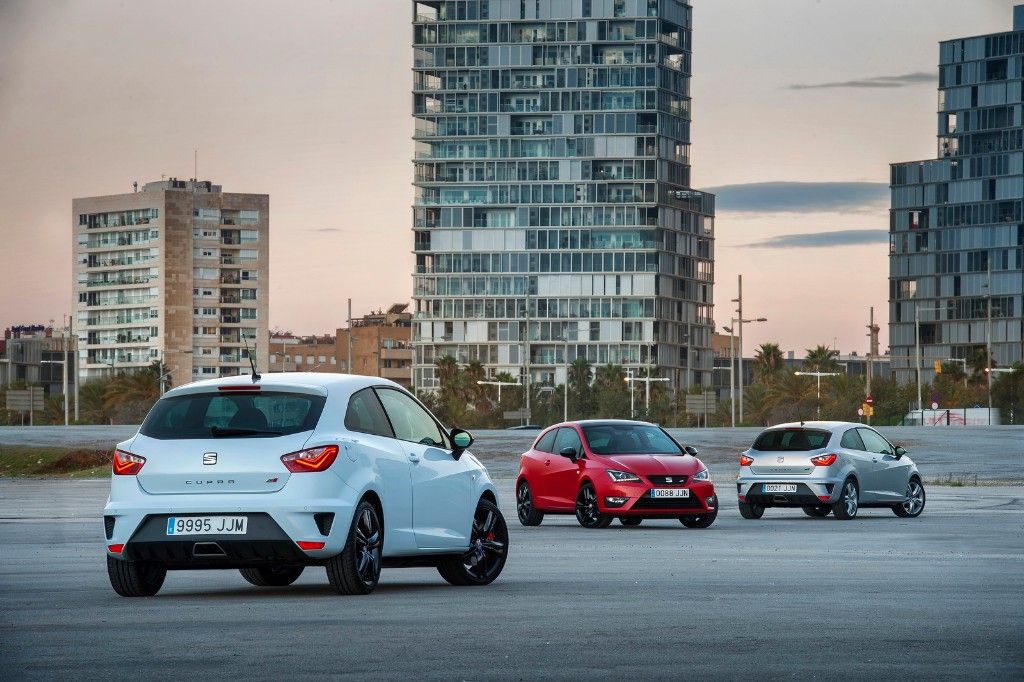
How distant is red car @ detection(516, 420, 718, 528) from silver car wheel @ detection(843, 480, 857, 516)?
11.6ft

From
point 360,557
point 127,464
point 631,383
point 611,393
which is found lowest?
point 611,393

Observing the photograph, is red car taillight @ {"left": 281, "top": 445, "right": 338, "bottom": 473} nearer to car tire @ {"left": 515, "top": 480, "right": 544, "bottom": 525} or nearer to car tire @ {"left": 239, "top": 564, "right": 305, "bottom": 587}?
car tire @ {"left": 239, "top": 564, "right": 305, "bottom": 587}

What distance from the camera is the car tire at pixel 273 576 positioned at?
48.9 feet

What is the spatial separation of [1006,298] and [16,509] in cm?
16497

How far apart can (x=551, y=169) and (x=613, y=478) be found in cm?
16877

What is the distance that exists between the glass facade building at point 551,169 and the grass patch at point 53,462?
5224 inches

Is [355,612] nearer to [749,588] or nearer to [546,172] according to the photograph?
[749,588]

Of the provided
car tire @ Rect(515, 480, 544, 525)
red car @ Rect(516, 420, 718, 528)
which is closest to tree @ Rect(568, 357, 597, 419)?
car tire @ Rect(515, 480, 544, 525)

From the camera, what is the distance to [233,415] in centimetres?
1336

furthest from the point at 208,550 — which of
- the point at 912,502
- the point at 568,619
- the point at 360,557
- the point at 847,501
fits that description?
the point at 912,502

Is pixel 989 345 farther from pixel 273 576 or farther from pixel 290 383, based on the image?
pixel 290 383

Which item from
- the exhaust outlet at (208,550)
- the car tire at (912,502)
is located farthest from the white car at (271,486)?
the car tire at (912,502)

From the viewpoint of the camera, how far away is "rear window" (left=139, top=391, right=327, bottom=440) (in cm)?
1323

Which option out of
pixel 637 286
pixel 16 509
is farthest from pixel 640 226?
pixel 16 509
